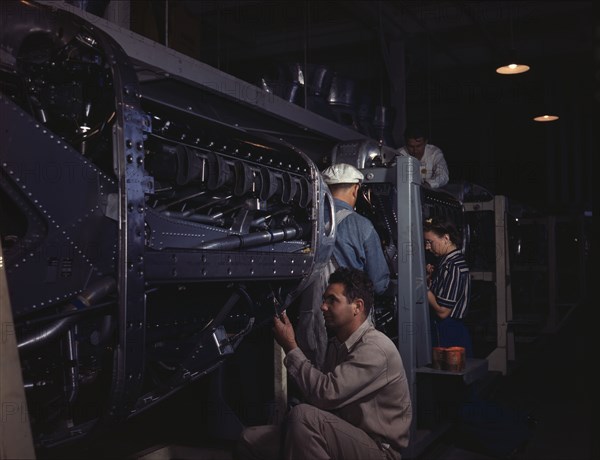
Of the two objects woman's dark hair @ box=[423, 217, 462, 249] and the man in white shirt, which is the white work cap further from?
the man in white shirt

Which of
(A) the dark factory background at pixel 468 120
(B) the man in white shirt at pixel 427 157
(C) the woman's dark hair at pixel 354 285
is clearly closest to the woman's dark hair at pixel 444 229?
(A) the dark factory background at pixel 468 120

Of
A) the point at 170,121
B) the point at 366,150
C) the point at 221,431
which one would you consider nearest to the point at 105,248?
the point at 170,121

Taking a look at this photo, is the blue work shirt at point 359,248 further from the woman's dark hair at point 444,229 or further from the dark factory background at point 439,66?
the dark factory background at point 439,66

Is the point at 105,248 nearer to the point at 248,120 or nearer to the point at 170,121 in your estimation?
the point at 170,121

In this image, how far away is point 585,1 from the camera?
29.2ft

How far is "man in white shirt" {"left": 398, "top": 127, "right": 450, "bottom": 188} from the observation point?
663 centimetres

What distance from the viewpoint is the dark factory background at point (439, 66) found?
762cm

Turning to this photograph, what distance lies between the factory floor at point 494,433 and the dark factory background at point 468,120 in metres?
0.02

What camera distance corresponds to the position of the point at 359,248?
13.1ft

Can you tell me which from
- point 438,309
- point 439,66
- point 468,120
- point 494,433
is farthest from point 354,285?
point 468,120

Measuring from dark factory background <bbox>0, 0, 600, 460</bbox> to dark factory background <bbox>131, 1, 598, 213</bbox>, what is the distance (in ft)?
0.10

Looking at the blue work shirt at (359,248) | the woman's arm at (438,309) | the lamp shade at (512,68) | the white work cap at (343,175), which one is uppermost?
the lamp shade at (512,68)

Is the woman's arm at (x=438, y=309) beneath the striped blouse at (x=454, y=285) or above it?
beneath

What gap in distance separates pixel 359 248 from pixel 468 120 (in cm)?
1151
